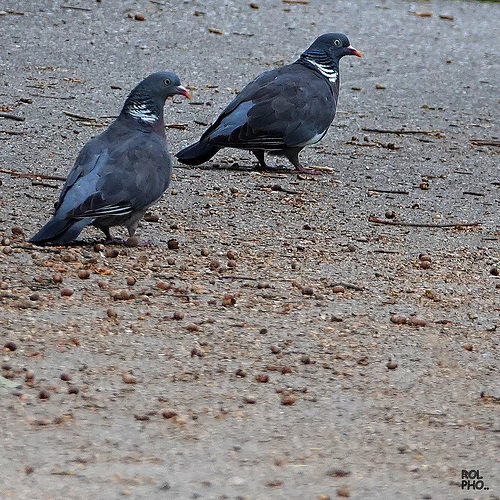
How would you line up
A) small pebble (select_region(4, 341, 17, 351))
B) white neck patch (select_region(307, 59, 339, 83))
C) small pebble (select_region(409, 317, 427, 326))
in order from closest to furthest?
small pebble (select_region(4, 341, 17, 351)), small pebble (select_region(409, 317, 427, 326)), white neck patch (select_region(307, 59, 339, 83))

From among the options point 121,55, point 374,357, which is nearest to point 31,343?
point 374,357

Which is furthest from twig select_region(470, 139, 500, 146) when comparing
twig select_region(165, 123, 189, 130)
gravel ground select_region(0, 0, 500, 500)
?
twig select_region(165, 123, 189, 130)

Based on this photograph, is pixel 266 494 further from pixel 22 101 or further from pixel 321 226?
pixel 22 101

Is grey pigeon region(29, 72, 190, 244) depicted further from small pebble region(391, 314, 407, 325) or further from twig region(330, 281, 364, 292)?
small pebble region(391, 314, 407, 325)

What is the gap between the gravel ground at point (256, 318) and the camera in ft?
10.9

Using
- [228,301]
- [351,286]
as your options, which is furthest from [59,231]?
[351,286]

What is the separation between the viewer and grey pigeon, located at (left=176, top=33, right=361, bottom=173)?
7.50m

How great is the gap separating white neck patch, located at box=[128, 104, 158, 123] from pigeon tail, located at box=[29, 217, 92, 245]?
940 mm

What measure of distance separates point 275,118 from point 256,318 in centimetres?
314

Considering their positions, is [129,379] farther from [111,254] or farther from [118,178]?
[118,178]

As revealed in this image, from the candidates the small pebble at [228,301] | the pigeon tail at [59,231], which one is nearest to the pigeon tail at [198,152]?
the pigeon tail at [59,231]

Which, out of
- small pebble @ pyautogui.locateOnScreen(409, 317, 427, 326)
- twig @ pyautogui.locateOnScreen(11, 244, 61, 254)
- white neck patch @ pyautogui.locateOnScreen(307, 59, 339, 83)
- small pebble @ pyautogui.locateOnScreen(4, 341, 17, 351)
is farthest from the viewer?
white neck patch @ pyautogui.locateOnScreen(307, 59, 339, 83)

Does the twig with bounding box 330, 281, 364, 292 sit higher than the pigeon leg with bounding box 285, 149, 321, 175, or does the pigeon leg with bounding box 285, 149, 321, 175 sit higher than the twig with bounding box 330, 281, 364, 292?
the pigeon leg with bounding box 285, 149, 321, 175

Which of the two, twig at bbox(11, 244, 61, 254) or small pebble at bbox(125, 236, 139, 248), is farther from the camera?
small pebble at bbox(125, 236, 139, 248)
